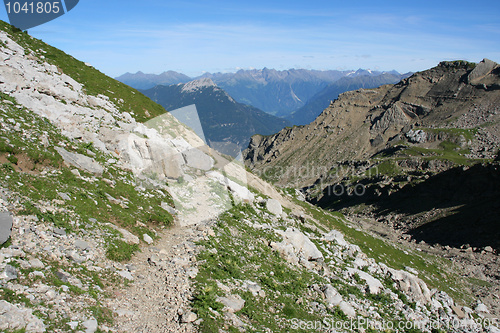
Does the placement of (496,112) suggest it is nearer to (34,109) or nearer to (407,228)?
(407,228)

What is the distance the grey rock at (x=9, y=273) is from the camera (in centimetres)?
982

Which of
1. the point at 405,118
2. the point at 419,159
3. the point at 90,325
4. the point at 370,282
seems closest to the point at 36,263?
the point at 90,325

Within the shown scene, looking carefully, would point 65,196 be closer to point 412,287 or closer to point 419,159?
point 412,287

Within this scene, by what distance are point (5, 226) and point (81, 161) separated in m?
9.38

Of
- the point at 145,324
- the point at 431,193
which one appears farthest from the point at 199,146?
the point at 431,193

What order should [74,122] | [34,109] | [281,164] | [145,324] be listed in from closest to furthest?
[145,324] < [34,109] < [74,122] < [281,164]

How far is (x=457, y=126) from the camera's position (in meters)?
143

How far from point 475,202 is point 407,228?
18.6 metres

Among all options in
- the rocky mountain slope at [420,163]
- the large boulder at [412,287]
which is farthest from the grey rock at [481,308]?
the rocky mountain slope at [420,163]

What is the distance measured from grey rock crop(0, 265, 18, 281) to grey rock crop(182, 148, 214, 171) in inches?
710

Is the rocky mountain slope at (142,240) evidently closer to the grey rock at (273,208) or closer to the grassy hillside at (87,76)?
the grey rock at (273,208)

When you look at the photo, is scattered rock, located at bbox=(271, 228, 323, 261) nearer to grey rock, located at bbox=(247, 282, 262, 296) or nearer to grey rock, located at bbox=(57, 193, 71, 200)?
grey rock, located at bbox=(247, 282, 262, 296)

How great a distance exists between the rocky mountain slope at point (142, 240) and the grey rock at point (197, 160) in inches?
5.3

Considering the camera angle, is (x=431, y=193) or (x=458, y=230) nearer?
(x=458, y=230)
